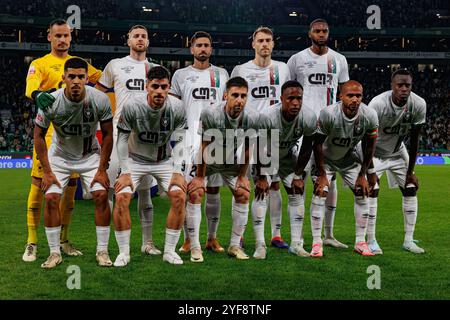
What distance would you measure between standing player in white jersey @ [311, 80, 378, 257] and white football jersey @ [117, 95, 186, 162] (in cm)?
162

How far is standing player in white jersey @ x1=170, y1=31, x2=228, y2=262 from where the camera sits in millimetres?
6559

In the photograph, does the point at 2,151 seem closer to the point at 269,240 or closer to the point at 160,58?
the point at 160,58

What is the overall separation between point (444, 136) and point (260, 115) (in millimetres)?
28419

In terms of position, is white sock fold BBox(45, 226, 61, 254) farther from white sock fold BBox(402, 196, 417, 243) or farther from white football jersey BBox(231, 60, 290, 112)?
white sock fold BBox(402, 196, 417, 243)

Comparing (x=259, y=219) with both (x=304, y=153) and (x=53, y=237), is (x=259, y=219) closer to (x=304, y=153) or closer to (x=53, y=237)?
(x=304, y=153)

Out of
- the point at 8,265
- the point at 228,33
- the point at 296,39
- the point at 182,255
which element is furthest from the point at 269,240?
the point at 296,39

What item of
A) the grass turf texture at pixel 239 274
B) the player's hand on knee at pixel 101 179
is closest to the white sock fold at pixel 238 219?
the grass turf texture at pixel 239 274

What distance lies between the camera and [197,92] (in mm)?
6656

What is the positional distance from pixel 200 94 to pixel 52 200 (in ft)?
7.05

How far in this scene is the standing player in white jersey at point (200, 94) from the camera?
21.5 feet

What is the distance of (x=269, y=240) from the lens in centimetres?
752

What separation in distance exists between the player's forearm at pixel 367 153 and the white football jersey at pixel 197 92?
1785 millimetres

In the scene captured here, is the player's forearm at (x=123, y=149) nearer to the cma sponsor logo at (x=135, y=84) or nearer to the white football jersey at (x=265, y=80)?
the cma sponsor logo at (x=135, y=84)

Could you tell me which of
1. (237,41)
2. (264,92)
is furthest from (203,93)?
(237,41)
